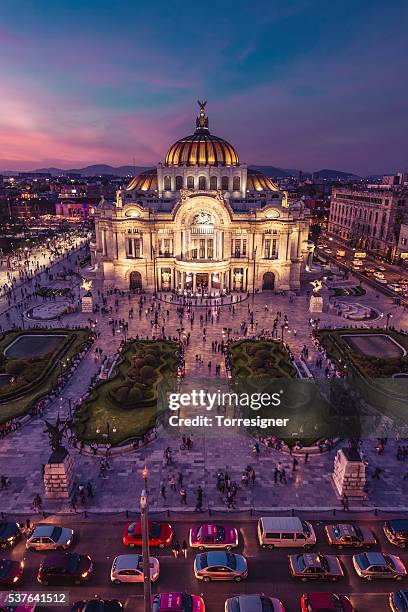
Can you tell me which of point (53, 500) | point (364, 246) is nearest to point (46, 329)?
point (53, 500)

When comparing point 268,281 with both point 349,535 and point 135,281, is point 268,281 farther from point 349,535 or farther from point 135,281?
point 349,535

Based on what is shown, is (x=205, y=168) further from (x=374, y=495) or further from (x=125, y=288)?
(x=374, y=495)

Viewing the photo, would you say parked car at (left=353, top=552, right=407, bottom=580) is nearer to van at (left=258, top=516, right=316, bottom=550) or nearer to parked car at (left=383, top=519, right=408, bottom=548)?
parked car at (left=383, top=519, right=408, bottom=548)

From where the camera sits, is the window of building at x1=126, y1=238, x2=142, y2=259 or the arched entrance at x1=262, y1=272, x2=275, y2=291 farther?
the arched entrance at x1=262, y1=272, x2=275, y2=291

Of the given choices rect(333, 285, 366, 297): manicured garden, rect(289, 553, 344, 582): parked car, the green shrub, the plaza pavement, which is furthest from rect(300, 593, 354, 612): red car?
rect(333, 285, 366, 297): manicured garden

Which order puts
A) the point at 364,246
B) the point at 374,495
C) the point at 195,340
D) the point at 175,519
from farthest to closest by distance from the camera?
the point at 364,246 → the point at 195,340 → the point at 374,495 → the point at 175,519
